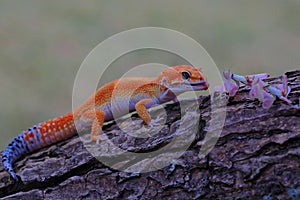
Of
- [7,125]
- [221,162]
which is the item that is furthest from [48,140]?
[7,125]

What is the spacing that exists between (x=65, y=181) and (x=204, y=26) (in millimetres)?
5906

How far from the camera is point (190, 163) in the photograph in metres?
2.19

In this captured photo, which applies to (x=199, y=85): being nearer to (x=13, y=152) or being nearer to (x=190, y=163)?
(x=190, y=163)

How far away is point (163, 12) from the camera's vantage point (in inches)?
328

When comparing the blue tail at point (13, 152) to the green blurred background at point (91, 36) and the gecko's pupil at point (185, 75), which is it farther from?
the green blurred background at point (91, 36)

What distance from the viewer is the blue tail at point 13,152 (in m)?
2.54

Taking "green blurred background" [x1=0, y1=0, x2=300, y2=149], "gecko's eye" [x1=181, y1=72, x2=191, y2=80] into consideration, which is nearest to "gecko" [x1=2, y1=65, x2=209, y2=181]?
"gecko's eye" [x1=181, y1=72, x2=191, y2=80]

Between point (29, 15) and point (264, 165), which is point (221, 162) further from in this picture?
point (29, 15)

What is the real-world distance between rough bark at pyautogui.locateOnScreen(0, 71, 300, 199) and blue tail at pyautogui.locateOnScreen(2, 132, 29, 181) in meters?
0.04

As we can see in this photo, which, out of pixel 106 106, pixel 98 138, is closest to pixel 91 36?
pixel 106 106

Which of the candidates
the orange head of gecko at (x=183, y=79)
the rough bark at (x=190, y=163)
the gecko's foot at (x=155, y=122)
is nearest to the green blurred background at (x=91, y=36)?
the orange head of gecko at (x=183, y=79)

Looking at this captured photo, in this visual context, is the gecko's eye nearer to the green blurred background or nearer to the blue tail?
the blue tail

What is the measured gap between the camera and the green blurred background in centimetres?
664

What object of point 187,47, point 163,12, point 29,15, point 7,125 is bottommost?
point 7,125
